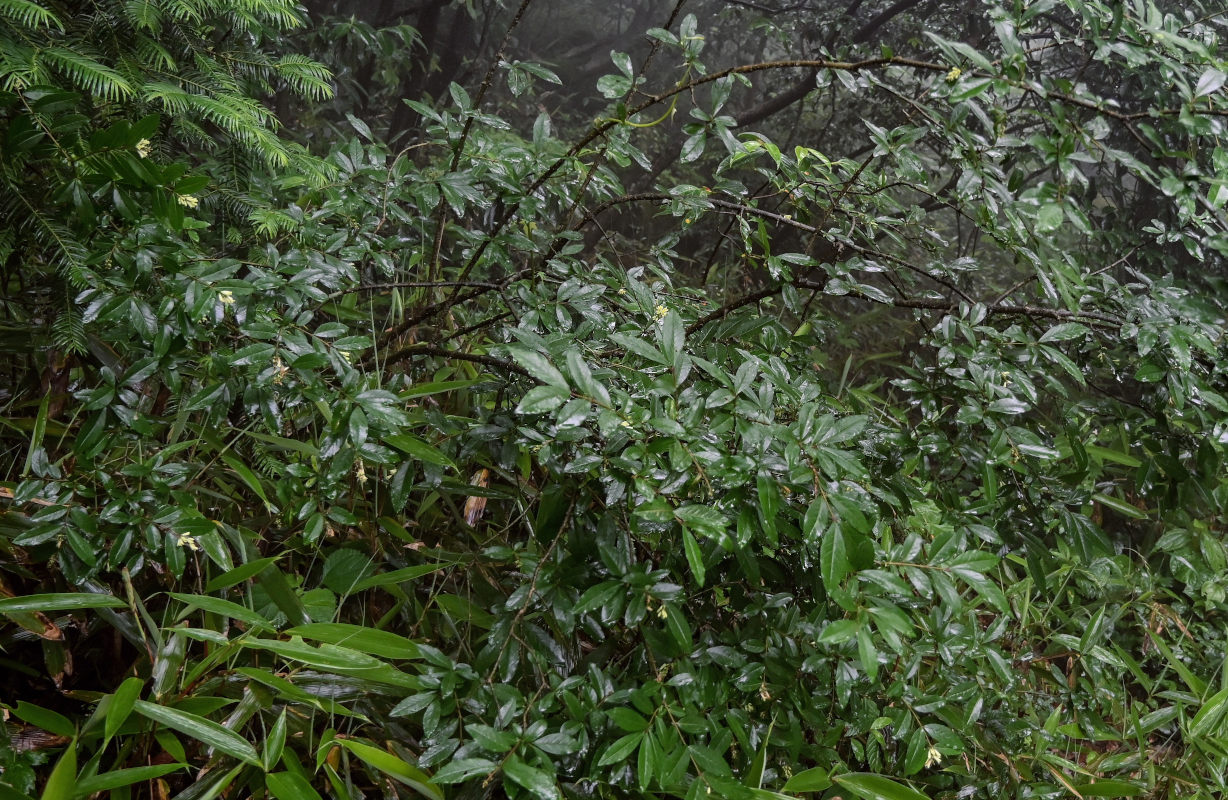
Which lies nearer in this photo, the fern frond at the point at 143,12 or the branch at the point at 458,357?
the branch at the point at 458,357

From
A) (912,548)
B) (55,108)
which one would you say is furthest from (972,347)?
(55,108)

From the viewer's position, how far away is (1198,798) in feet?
5.38

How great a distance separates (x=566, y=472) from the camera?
3.38ft

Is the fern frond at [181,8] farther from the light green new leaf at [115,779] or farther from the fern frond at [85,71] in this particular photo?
the light green new leaf at [115,779]

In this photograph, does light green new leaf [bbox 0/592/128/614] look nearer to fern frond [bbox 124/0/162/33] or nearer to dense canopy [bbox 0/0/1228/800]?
dense canopy [bbox 0/0/1228/800]

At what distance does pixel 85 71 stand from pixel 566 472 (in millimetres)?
1309

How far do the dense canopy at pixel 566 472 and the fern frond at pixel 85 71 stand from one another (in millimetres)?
11

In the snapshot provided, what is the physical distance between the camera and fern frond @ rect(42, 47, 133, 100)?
5.01 ft

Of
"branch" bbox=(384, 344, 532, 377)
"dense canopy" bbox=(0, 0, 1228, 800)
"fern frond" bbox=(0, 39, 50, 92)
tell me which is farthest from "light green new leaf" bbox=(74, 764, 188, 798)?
"fern frond" bbox=(0, 39, 50, 92)

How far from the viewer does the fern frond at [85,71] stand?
5.01ft

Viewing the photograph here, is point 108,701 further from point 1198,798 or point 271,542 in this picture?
point 1198,798

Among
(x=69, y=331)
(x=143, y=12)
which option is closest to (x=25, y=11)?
(x=143, y=12)

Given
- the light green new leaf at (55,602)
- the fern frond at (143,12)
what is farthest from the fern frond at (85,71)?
the light green new leaf at (55,602)

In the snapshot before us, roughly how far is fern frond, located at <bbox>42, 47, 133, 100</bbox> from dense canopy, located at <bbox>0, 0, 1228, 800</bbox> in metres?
0.01
